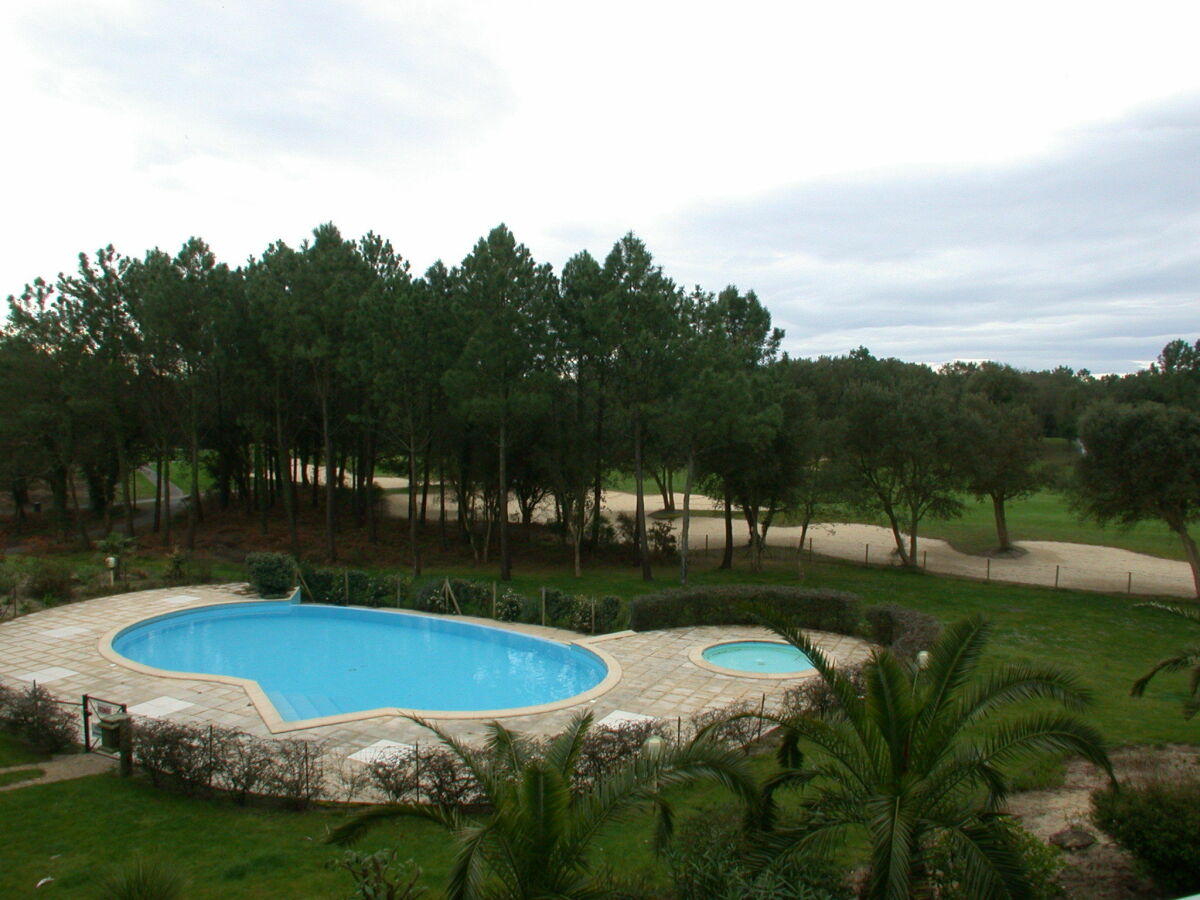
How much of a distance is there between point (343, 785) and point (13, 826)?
11.4ft

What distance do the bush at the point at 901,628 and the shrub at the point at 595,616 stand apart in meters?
5.99

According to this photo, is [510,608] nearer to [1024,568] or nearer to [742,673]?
[742,673]

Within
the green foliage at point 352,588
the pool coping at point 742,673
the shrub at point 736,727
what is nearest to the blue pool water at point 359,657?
the green foliage at point 352,588

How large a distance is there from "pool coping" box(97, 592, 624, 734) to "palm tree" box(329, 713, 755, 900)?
9.89 feet

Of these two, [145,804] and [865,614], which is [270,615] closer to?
[145,804]

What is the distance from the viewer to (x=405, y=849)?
8195 mm

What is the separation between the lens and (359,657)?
18375 mm

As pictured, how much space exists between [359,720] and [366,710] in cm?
189

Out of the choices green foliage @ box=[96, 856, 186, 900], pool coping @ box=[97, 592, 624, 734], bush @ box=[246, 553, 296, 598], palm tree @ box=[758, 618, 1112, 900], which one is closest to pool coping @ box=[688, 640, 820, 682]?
pool coping @ box=[97, 592, 624, 734]

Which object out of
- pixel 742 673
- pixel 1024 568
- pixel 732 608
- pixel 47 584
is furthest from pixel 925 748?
pixel 1024 568

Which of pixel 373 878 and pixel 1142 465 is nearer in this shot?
pixel 373 878

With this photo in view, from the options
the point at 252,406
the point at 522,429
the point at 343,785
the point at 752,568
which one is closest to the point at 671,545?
the point at 752,568

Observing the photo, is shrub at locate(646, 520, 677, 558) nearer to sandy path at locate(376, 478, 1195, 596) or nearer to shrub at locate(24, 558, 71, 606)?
sandy path at locate(376, 478, 1195, 596)

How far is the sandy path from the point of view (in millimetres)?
27891
